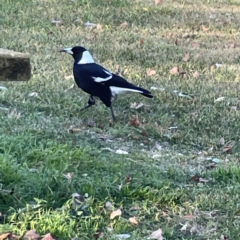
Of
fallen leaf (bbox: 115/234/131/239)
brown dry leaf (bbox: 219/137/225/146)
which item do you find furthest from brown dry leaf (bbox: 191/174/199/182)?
fallen leaf (bbox: 115/234/131/239)

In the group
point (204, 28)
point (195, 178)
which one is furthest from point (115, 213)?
point (204, 28)

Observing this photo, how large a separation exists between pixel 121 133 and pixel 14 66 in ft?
8.37

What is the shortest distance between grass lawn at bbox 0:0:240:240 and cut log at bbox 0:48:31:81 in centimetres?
95

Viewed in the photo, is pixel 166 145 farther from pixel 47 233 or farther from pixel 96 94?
pixel 47 233

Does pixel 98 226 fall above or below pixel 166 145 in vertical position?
above

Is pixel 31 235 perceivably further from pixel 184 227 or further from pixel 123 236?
pixel 184 227

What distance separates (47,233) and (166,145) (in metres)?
2.07

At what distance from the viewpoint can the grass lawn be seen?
366cm

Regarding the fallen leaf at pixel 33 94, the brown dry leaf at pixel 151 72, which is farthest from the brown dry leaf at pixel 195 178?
the brown dry leaf at pixel 151 72

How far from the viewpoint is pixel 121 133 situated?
5211mm

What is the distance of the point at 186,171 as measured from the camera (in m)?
4.58

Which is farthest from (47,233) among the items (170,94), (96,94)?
(170,94)

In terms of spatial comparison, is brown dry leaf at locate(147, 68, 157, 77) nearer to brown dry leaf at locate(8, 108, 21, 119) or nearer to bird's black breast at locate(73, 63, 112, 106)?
bird's black breast at locate(73, 63, 112, 106)

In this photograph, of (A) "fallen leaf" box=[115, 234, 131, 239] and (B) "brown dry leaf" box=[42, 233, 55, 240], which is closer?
(B) "brown dry leaf" box=[42, 233, 55, 240]
